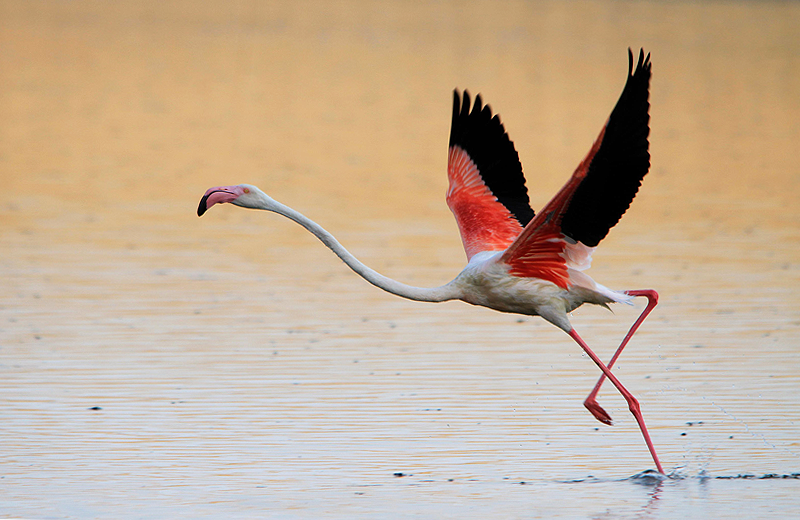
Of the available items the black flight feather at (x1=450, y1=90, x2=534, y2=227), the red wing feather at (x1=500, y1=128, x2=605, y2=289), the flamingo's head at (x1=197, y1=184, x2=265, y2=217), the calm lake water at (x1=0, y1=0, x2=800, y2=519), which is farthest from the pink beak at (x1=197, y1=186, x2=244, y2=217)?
the black flight feather at (x1=450, y1=90, x2=534, y2=227)

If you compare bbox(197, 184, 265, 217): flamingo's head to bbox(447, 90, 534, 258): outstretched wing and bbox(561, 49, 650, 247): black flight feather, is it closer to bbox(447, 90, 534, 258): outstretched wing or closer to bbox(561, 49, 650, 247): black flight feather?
bbox(561, 49, 650, 247): black flight feather

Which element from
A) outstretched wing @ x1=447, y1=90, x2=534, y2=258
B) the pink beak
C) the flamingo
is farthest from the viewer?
outstretched wing @ x1=447, y1=90, x2=534, y2=258

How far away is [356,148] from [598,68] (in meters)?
16.6

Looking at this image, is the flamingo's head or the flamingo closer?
the flamingo

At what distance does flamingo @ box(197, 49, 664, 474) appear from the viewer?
26.2 feet

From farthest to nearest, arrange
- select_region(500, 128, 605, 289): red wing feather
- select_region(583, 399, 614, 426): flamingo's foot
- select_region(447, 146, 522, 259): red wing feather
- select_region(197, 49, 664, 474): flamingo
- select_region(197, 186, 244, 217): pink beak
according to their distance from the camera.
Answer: select_region(447, 146, 522, 259): red wing feather
select_region(583, 399, 614, 426): flamingo's foot
select_region(500, 128, 605, 289): red wing feather
select_region(197, 186, 244, 217): pink beak
select_region(197, 49, 664, 474): flamingo

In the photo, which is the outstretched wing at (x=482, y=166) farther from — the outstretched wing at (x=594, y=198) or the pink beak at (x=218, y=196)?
the pink beak at (x=218, y=196)

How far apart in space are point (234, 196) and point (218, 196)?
0.19 m

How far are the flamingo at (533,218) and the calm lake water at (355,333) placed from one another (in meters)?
0.79

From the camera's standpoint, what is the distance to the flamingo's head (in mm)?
8422

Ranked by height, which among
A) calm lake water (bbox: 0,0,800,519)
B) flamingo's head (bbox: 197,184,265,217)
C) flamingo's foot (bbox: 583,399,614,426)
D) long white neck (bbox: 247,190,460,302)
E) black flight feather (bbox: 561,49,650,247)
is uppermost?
black flight feather (bbox: 561,49,650,247)

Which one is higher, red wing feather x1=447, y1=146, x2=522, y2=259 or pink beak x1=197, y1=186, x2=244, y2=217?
pink beak x1=197, y1=186, x2=244, y2=217

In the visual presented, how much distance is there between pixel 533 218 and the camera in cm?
895

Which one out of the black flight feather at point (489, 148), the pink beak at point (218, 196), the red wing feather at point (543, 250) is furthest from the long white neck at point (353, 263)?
the black flight feather at point (489, 148)
